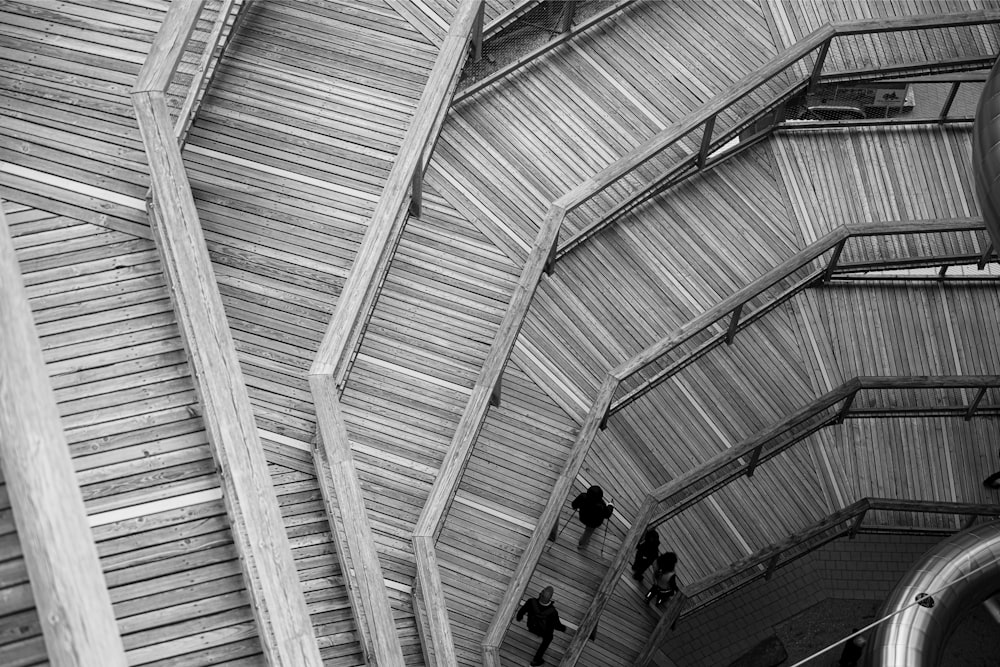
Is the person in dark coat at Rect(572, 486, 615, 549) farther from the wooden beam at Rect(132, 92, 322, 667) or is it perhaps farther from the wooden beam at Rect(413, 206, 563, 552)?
the wooden beam at Rect(132, 92, 322, 667)

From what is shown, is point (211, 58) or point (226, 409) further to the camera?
point (211, 58)

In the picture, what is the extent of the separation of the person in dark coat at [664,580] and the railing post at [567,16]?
907 cm

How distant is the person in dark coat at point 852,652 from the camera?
64.2 ft

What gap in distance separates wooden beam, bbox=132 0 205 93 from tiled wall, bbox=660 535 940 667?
43.1 feet

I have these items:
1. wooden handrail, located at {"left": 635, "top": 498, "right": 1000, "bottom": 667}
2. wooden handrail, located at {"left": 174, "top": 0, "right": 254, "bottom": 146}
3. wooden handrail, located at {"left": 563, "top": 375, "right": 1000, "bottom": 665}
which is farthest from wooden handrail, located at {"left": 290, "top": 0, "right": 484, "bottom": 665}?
wooden handrail, located at {"left": 635, "top": 498, "right": 1000, "bottom": 667}

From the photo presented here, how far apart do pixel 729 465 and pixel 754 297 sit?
2.88 m

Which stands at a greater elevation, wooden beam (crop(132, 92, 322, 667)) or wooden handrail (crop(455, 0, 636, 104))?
wooden handrail (crop(455, 0, 636, 104))

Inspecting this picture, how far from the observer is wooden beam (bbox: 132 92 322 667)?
32.9 ft

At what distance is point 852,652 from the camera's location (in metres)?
19.7

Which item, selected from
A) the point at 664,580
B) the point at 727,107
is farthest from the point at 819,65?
the point at 664,580

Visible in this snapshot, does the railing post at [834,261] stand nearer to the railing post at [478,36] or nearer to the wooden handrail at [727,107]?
the wooden handrail at [727,107]

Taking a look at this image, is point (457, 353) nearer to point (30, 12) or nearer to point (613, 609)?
point (613, 609)

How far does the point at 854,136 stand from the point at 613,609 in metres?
9.89

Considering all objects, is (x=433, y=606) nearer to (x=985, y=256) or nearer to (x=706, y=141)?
(x=706, y=141)
